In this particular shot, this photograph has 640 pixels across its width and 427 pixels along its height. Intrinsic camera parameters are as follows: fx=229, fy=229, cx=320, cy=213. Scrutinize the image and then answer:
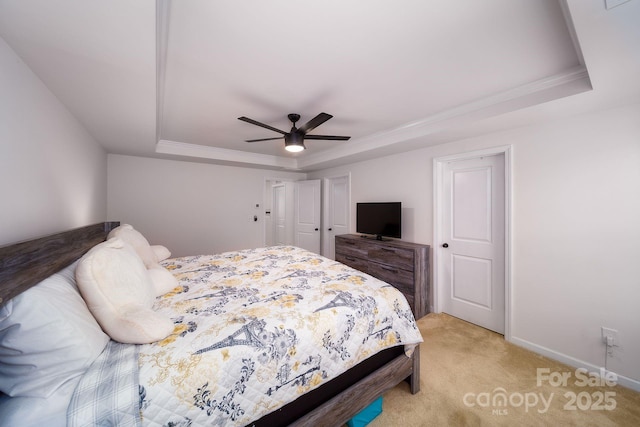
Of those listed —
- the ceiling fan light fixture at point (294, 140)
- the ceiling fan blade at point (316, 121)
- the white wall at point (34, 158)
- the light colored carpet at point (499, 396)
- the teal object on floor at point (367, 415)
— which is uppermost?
the ceiling fan blade at point (316, 121)

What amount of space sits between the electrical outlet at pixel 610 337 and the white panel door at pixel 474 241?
0.72 meters

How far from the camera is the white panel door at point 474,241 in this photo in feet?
8.36

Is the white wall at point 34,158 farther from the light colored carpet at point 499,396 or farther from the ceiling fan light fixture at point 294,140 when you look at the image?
the light colored carpet at point 499,396

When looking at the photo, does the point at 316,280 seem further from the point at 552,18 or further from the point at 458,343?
the point at 552,18

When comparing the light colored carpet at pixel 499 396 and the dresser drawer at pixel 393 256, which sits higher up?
the dresser drawer at pixel 393 256

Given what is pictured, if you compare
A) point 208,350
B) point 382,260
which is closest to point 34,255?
point 208,350

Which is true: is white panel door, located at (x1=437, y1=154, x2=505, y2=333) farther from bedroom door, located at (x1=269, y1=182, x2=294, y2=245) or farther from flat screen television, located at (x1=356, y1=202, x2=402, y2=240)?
bedroom door, located at (x1=269, y1=182, x2=294, y2=245)

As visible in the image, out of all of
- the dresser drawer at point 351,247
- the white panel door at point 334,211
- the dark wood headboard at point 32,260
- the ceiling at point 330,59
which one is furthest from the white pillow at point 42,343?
the white panel door at point 334,211

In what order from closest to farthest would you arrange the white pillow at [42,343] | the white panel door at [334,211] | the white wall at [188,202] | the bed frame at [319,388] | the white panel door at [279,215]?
1. the white pillow at [42,343]
2. the bed frame at [319,388]
3. the white wall at [188,202]
4. the white panel door at [334,211]
5. the white panel door at [279,215]

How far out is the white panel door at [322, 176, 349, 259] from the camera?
4453 millimetres

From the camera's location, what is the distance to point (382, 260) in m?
3.18

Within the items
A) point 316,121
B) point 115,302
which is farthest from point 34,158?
point 316,121

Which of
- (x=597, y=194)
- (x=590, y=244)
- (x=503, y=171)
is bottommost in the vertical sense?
(x=590, y=244)

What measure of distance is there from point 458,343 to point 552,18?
2.63m
